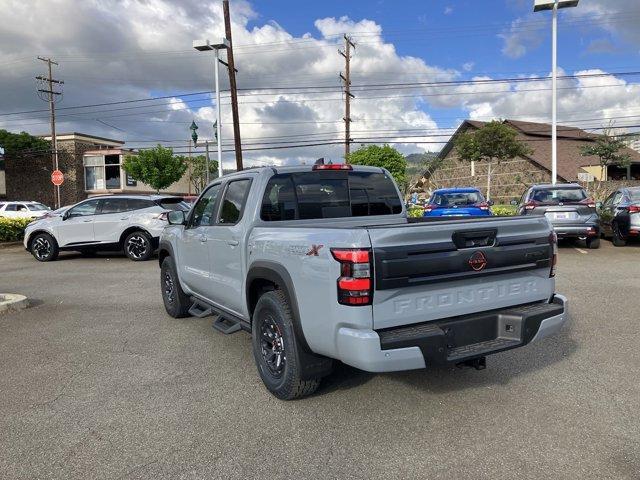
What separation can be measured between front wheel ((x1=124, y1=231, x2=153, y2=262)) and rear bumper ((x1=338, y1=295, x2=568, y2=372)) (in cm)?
1057

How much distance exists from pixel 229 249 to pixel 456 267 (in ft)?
7.17

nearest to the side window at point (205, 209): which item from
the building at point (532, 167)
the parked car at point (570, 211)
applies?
the parked car at point (570, 211)

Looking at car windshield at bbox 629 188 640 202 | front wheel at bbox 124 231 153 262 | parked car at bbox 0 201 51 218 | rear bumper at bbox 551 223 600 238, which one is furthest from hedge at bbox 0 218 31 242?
car windshield at bbox 629 188 640 202

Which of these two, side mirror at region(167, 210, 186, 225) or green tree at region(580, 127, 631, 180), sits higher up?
green tree at region(580, 127, 631, 180)

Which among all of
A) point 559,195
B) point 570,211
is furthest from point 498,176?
point 570,211

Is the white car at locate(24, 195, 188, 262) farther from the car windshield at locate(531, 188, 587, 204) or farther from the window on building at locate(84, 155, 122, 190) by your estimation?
the window on building at locate(84, 155, 122, 190)

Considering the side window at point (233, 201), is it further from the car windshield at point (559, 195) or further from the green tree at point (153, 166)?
the green tree at point (153, 166)

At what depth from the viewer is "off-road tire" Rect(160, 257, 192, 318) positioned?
249 inches

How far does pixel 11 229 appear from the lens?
1739cm

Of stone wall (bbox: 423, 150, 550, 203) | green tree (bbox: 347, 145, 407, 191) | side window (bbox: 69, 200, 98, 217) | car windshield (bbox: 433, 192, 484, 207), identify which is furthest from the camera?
green tree (bbox: 347, 145, 407, 191)

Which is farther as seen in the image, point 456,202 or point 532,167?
point 532,167

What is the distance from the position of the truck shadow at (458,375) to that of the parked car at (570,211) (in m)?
7.96

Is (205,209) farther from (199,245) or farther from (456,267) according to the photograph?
(456,267)

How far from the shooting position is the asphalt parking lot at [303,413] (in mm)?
3025
